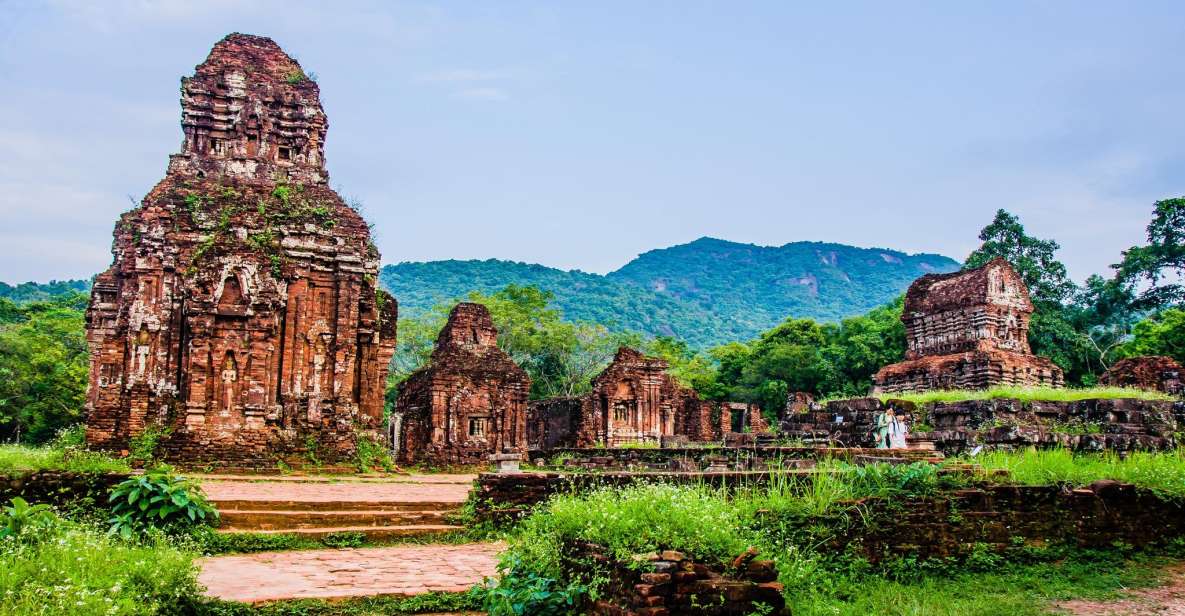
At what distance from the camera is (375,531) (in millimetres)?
10953

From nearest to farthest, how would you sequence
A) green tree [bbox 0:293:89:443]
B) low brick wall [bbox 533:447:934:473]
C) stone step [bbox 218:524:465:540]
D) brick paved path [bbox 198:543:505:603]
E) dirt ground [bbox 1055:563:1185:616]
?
dirt ground [bbox 1055:563:1185:616]
brick paved path [bbox 198:543:505:603]
stone step [bbox 218:524:465:540]
low brick wall [bbox 533:447:934:473]
green tree [bbox 0:293:89:443]

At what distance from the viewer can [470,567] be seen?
905cm

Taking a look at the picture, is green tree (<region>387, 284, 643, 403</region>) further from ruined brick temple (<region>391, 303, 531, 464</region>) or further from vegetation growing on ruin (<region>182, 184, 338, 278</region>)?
vegetation growing on ruin (<region>182, 184, 338, 278</region>)

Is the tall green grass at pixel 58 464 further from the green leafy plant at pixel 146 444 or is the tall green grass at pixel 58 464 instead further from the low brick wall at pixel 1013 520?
the green leafy plant at pixel 146 444

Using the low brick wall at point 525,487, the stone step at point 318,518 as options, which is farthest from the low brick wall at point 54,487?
the low brick wall at point 525,487

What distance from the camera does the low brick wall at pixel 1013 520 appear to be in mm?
8289

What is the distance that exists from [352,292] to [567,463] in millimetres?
6562

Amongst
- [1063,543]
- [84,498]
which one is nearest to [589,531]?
[1063,543]

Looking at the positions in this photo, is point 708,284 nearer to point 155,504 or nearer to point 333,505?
point 333,505

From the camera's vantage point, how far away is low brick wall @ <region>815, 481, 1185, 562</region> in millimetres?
8289

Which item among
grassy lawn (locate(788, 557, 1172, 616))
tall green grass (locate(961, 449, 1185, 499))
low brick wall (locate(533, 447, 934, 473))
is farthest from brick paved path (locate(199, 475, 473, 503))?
tall green grass (locate(961, 449, 1185, 499))

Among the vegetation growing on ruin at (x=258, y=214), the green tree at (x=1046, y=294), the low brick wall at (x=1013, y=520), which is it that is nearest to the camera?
the low brick wall at (x=1013, y=520)

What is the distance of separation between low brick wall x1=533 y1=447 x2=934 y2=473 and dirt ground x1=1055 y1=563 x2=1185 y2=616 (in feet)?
13.4

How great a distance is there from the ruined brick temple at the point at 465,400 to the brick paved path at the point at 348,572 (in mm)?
14816
